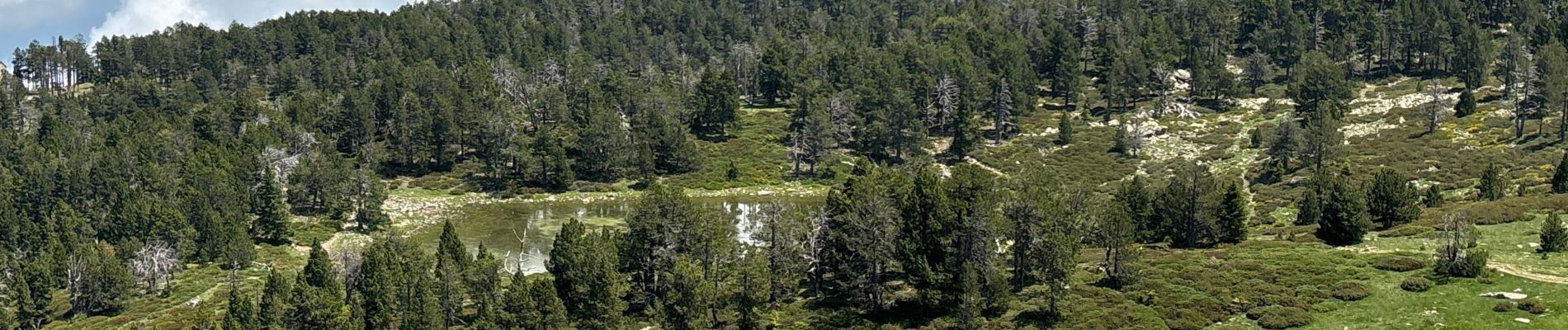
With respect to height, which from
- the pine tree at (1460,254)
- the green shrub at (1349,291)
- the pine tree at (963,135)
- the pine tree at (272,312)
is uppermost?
the pine tree at (963,135)

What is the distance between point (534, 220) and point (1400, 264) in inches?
2850

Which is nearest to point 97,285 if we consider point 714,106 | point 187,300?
point 187,300

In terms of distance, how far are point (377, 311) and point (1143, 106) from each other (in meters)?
111

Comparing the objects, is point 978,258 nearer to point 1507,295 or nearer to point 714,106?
point 1507,295

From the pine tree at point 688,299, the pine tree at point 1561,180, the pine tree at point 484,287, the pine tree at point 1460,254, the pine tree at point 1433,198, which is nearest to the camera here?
the pine tree at point 1460,254

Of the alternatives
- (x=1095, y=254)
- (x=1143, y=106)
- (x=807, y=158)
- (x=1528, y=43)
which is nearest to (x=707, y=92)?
(x=807, y=158)

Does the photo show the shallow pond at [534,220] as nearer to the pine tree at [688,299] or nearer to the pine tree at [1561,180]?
the pine tree at [688,299]

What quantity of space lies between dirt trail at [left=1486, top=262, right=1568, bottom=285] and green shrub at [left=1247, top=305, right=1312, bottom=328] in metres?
10.9

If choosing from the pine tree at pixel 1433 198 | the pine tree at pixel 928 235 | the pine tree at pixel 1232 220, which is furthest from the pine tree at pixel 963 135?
the pine tree at pixel 928 235

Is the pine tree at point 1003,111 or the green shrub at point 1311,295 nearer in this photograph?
the green shrub at point 1311,295

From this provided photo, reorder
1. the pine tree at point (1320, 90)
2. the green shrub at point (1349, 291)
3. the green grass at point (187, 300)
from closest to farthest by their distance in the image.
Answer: the green shrub at point (1349, 291) → the green grass at point (187, 300) → the pine tree at point (1320, 90)

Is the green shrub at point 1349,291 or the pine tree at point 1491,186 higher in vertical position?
the pine tree at point 1491,186

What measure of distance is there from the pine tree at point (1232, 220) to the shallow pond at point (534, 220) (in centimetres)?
2990

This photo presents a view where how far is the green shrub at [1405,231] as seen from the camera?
2687 inches
